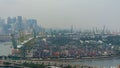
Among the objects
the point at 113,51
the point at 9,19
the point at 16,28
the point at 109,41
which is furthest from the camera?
the point at 9,19

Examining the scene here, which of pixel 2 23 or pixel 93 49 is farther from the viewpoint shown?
pixel 2 23

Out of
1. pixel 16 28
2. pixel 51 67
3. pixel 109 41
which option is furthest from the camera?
pixel 16 28

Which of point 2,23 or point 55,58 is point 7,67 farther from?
point 2,23

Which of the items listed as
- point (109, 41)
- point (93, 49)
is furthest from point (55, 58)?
point (109, 41)

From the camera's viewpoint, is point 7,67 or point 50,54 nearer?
point 7,67

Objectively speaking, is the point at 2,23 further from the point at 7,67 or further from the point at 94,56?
the point at 7,67

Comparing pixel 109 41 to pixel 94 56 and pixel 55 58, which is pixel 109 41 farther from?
pixel 55 58

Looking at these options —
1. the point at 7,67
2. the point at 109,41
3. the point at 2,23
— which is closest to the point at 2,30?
the point at 2,23

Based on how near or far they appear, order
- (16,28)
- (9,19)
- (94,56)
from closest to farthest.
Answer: (94,56) → (16,28) → (9,19)
